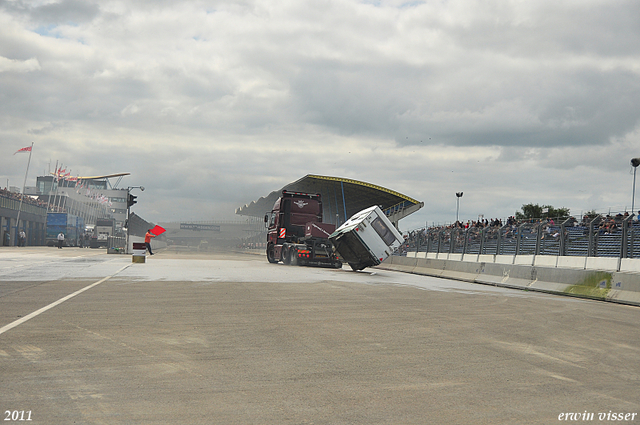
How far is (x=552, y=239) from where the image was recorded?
2488cm

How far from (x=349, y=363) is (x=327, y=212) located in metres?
77.7

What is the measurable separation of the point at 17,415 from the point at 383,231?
21853 millimetres

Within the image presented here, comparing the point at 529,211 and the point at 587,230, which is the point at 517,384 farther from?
the point at 529,211

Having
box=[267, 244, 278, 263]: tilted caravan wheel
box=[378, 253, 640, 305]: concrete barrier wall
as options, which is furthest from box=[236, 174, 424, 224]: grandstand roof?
box=[378, 253, 640, 305]: concrete barrier wall

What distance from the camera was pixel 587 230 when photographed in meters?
22.4

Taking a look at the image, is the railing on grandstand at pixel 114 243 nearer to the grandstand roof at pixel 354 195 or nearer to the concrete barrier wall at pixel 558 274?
the grandstand roof at pixel 354 195

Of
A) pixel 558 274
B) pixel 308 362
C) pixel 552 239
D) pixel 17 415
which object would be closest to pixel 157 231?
pixel 552 239

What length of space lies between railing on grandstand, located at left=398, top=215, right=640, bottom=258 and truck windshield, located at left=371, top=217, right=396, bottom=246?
594 centimetres

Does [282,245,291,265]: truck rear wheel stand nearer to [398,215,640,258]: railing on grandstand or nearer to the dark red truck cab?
the dark red truck cab

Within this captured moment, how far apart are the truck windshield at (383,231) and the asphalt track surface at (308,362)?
43.4ft

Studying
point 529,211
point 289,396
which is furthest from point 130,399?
point 529,211

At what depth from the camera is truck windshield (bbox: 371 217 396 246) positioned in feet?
84.7

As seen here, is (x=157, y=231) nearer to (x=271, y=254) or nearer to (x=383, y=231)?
(x=271, y=254)

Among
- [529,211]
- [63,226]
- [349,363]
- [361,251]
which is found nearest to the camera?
[349,363]
